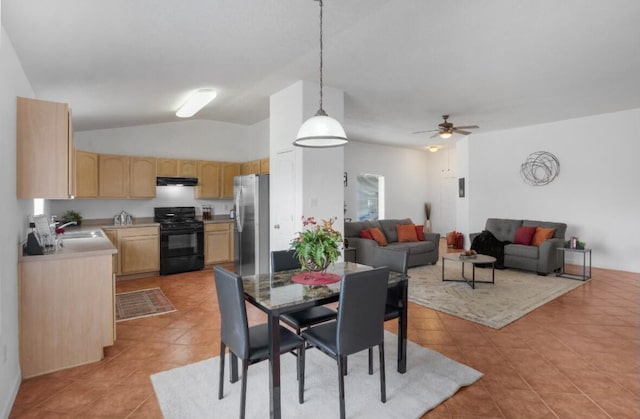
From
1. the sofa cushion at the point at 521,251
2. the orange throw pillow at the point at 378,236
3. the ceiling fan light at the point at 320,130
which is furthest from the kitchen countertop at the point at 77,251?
the sofa cushion at the point at 521,251

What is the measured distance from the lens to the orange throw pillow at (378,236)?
6.02m

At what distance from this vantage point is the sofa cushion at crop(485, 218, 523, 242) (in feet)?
21.4

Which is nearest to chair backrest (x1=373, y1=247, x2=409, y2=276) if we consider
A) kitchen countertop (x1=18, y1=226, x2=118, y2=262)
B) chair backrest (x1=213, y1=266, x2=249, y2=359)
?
chair backrest (x1=213, y1=266, x2=249, y2=359)

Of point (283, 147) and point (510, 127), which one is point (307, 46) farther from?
point (510, 127)

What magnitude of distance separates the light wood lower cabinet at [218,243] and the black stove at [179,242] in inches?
5.2

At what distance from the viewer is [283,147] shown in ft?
15.3

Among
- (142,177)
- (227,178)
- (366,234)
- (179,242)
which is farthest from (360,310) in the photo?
(227,178)

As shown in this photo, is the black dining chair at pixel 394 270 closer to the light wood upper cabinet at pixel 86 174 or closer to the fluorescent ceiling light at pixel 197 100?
the fluorescent ceiling light at pixel 197 100

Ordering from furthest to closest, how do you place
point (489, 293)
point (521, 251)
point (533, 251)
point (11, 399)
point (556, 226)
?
point (556, 226)
point (521, 251)
point (533, 251)
point (489, 293)
point (11, 399)

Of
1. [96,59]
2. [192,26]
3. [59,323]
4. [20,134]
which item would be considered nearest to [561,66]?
[192,26]

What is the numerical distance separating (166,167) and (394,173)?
19.6ft

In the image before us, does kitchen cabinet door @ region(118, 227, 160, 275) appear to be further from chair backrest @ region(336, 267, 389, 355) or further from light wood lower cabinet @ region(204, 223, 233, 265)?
chair backrest @ region(336, 267, 389, 355)

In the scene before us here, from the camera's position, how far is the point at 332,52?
345cm

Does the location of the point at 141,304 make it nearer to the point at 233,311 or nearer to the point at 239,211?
the point at 239,211
